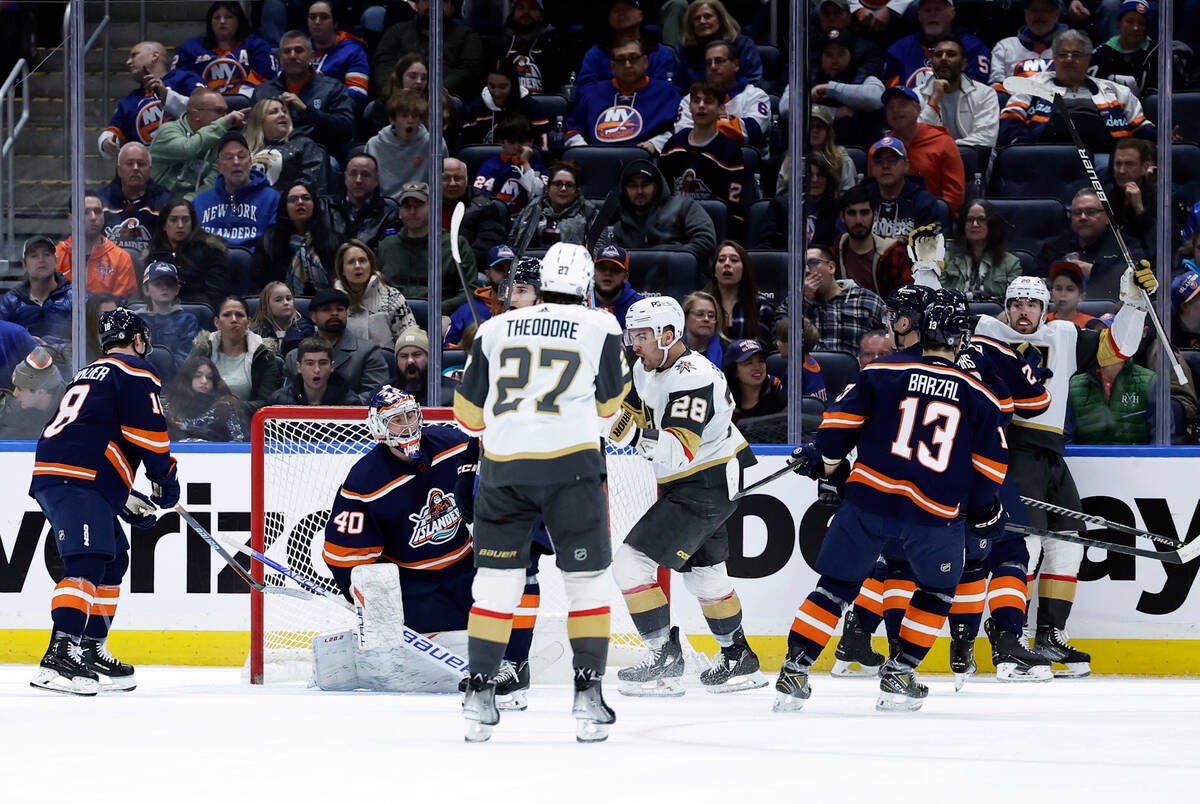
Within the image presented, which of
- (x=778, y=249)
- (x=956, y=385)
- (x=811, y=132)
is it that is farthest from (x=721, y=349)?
(x=956, y=385)

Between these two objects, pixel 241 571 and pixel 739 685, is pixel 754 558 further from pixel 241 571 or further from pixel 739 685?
pixel 241 571

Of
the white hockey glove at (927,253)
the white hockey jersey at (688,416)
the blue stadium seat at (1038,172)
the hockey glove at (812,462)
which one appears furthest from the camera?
the blue stadium seat at (1038,172)

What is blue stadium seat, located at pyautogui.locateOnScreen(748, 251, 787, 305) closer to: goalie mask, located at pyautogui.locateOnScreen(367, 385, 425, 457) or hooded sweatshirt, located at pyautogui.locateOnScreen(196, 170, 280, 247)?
goalie mask, located at pyautogui.locateOnScreen(367, 385, 425, 457)

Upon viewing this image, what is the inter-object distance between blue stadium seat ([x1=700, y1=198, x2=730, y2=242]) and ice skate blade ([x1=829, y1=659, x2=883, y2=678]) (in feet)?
5.49

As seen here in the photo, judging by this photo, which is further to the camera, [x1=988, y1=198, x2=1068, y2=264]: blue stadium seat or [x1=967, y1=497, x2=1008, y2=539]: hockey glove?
[x1=988, y1=198, x2=1068, y2=264]: blue stadium seat

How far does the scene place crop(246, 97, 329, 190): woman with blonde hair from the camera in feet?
20.6

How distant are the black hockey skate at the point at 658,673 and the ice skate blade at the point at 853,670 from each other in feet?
2.42

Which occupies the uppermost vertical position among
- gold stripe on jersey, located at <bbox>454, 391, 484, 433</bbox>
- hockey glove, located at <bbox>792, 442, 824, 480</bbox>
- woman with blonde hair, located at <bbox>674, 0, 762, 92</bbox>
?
woman with blonde hair, located at <bbox>674, 0, 762, 92</bbox>

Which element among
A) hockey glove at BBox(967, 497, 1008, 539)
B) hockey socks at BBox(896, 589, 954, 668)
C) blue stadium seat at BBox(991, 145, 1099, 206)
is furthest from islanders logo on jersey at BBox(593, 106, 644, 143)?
hockey socks at BBox(896, 589, 954, 668)

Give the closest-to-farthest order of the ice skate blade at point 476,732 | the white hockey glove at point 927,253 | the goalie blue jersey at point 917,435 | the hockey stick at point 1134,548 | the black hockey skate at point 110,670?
1. the ice skate blade at point 476,732
2. the goalie blue jersey at point 917,435
3. the black hockey skate at point 110,670
4. the hockey stick at point 1134,548
5. the white hockey glove at point 927,253

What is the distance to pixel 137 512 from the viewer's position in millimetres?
5070

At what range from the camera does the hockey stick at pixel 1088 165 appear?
5.61 meters

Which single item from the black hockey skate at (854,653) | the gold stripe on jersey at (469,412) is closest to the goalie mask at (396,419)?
the gold stripe on jersey at (469,412)

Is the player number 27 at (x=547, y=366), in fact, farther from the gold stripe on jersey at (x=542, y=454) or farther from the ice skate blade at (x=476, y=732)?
the ice skate blade at (x=476, y=732)
